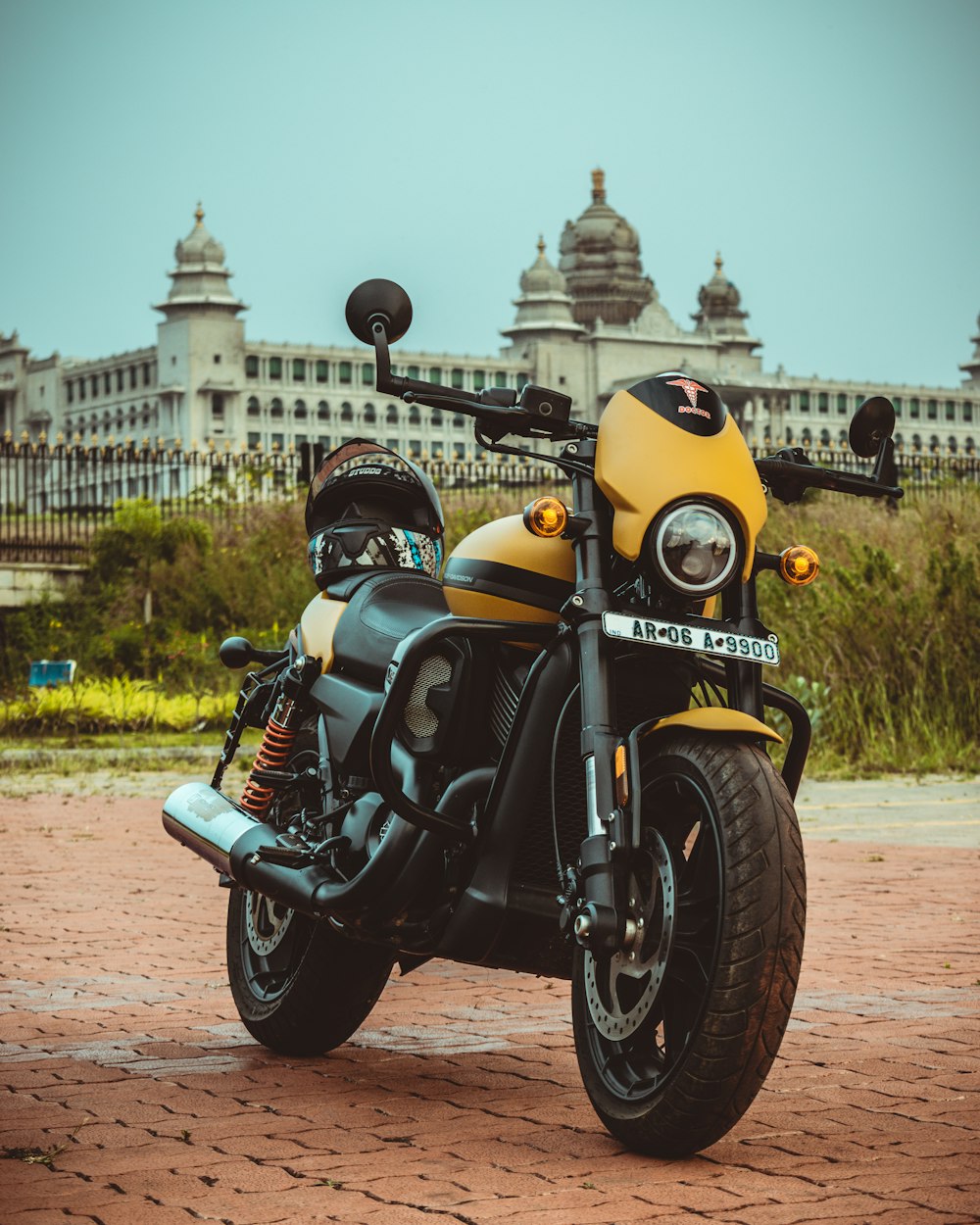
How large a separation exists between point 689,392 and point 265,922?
1767mm

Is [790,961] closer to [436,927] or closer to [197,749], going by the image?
[436,927]

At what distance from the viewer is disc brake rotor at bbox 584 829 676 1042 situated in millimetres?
3186

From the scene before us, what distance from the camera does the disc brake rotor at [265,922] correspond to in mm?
4406

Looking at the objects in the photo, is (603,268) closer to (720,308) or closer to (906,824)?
(720,308)

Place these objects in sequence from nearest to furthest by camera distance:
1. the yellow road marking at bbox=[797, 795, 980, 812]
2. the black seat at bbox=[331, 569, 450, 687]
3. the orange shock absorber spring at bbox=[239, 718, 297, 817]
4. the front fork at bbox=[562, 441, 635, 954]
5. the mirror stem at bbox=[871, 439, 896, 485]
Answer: the front fork at bbox=[562, 441, 635, 954], the mirror stem at bbox=[871, 439, 896, 485], the black seat at bbox=[331, 569, 450, 687], the orange shock absorber spring at bbox=[239, 718, 297, 817], the yellow road marking at bbox=[797, 795, 980, 812]

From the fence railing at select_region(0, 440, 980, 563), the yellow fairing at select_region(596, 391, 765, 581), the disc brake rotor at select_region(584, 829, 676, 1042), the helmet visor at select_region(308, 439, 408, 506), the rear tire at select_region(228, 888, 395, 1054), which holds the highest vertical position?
the fence railing at select_region(0, 440, 980, 563)

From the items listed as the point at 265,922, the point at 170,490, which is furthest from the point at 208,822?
the point at 170,490

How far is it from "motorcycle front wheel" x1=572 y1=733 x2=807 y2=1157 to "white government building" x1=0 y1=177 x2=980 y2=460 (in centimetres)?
9882

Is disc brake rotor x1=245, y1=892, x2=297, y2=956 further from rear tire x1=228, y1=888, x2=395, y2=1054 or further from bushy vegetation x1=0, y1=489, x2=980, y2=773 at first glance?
bushy vegetation x1=0, y1=489, x2=980, y2=773

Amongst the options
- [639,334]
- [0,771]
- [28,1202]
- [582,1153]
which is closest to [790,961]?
[582,1153]

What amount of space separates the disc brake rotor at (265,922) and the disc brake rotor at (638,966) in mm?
1191

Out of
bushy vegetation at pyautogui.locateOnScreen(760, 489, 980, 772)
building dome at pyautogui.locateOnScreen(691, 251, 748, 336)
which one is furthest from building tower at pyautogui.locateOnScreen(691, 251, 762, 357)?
bushy vegetation at pyautogui.locateOnScreen(760, 489, 980, 772)

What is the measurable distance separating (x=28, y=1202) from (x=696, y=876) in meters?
1.19

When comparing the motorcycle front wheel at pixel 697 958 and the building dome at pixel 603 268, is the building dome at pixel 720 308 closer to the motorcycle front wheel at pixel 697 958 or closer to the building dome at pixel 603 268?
the building dome at pixel 603 268
